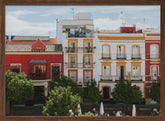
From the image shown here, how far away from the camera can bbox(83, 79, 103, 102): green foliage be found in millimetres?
1891

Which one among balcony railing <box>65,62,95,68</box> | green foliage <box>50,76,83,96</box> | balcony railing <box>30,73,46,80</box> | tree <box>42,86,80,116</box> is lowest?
tree <box>42,86,80,116</box>

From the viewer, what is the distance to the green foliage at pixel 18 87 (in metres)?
1.76

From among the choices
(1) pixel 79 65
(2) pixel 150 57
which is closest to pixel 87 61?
(1) pixel 79 65

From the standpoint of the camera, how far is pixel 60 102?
1755 mm

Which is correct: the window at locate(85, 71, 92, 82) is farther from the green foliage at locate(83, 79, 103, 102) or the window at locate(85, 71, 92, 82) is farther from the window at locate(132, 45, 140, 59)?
the window at locate(132, 45, 140, 59)

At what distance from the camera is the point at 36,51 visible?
196 cm

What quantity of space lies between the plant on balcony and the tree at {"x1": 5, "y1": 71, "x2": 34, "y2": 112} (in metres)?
0.75

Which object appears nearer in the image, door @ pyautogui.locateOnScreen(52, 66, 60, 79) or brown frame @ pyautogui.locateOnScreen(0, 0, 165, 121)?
brown frame @ pyautogui.locateOnScreen(0, 0, 165, 121)

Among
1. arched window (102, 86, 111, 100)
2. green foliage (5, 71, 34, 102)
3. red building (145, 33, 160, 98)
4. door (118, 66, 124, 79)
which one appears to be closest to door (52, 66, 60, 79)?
green foliage (5, 71, 34, 102)

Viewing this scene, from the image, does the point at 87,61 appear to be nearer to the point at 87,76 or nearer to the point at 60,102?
the point at 87,76

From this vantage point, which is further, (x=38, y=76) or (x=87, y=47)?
(x=87, y=47)

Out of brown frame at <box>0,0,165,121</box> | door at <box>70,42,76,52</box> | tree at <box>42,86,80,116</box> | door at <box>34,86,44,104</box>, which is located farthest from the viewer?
door at <box>70,42,76,52</box>

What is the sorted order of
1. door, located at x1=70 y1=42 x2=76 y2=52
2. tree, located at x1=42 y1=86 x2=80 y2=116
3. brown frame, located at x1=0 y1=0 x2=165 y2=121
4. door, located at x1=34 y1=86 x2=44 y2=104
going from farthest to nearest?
door, located at x1=70 y1=42 x2=76 y2=52
door, located at x1=34 y1=86 x2=44 y2=104
tree, located at x1=42 y1=86 x2=80 y2=116
brown frame, located at x1=0 y1=0 x2=165 y2=121

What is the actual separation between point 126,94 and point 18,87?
984 mm
